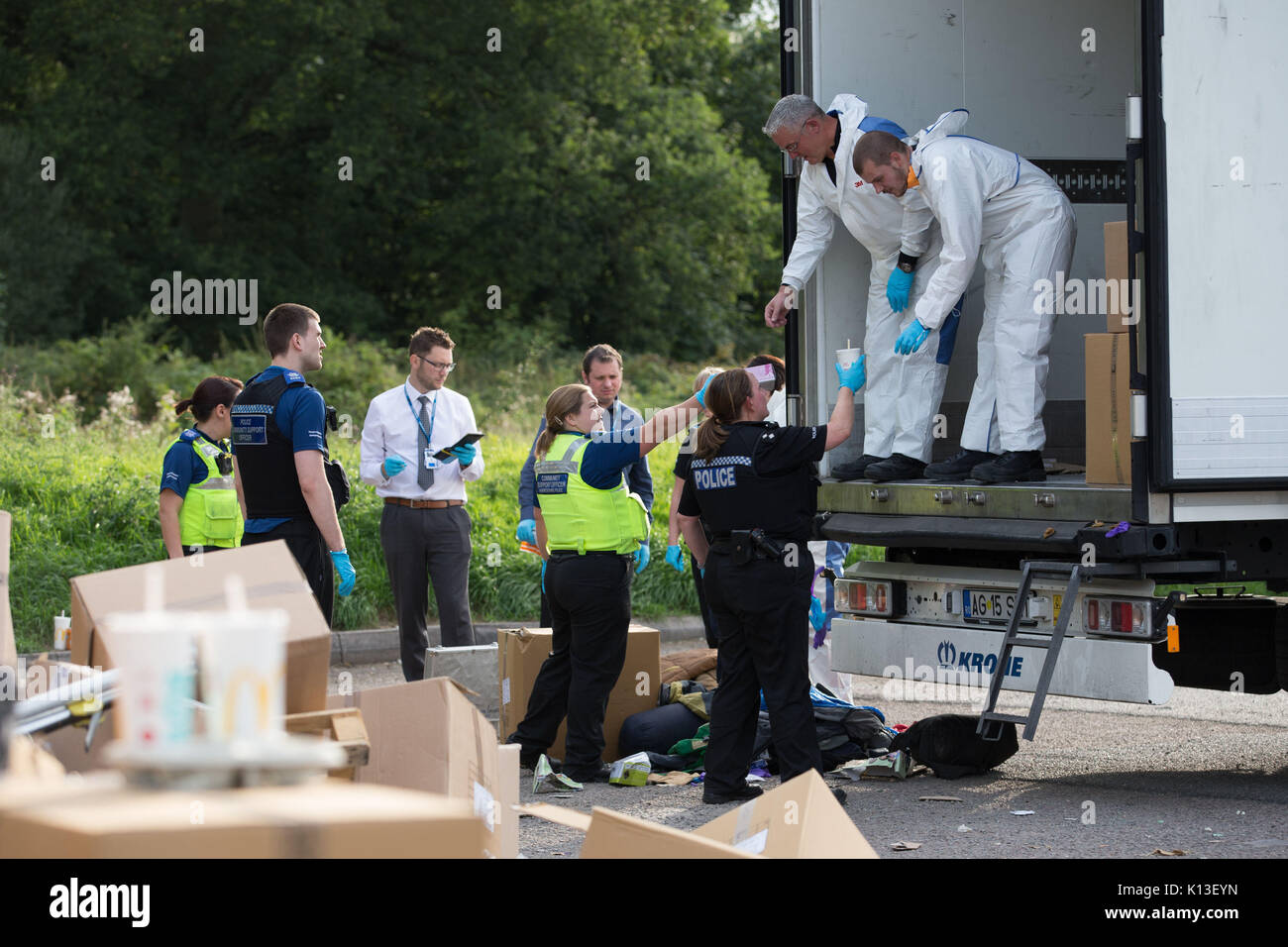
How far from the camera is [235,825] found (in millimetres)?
2123

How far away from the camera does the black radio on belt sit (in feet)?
19.1

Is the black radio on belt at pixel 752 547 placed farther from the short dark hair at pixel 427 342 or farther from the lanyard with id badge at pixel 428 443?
the short dark hair at pixel 427 342

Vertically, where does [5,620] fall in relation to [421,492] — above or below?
below

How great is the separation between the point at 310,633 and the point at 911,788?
348 cm

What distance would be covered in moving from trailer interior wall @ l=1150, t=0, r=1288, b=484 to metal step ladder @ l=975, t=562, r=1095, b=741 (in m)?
0.50

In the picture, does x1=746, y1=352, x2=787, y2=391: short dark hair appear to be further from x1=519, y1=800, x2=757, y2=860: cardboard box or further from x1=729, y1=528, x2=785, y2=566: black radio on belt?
x1=519, y1=800, x2=757, y2=860: cardboard box

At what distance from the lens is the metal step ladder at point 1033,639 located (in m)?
5.55

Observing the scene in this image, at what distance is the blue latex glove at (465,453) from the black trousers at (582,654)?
1399 millimetres

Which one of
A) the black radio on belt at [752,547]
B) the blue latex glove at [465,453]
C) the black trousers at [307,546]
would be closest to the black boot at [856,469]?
the black radio on belt at [752,547]

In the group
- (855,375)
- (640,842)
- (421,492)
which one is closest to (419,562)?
(421,492)

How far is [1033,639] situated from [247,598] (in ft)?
10.4

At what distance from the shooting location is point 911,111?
23.4 ft

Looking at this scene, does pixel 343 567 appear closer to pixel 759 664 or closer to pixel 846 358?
pixel 759 664
